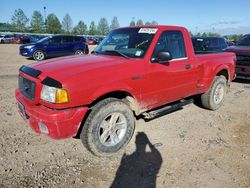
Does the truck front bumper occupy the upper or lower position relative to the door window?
lower

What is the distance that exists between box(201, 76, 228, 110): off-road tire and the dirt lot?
0.71 m

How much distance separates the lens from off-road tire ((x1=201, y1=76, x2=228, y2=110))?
6.03 m

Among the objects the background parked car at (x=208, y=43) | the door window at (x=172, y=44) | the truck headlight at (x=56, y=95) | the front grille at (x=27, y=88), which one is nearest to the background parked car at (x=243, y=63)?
the background parked car at (x=208, y=43)

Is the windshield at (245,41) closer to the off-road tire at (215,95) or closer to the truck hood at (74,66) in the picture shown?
the off-road tire at (215,95)

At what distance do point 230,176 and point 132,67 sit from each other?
217 cm

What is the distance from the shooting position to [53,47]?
17141 mm

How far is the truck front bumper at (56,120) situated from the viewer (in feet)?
11.0

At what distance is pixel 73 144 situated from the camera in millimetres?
4309

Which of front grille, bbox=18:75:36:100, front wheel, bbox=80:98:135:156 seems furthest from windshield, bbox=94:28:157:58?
front grille, bbox=18:75:36:100

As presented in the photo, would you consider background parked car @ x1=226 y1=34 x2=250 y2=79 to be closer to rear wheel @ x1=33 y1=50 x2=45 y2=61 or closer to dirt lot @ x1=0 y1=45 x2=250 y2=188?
dirt lot @ x1=0 y1=45 x2=250 y2=188

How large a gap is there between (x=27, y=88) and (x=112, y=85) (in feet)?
4.38

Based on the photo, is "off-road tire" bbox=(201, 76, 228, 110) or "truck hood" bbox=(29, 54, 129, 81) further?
"off-road tire" bbox=(201, 76, 228, 110)

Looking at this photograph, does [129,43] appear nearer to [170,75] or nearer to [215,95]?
[170,75]

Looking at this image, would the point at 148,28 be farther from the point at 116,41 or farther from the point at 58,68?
the point at 58,68
